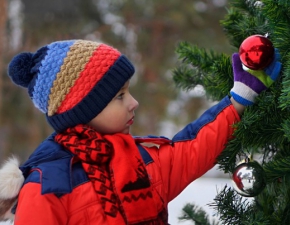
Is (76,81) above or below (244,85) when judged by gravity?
above

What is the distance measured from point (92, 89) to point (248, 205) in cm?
56

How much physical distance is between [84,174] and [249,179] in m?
0.48

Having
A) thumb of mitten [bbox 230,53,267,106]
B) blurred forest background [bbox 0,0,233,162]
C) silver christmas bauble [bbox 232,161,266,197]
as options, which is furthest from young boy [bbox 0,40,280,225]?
blurred forest background [bbox 0,0,233,162]

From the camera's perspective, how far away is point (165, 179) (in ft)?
5.02

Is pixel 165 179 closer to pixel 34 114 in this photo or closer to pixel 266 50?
→ pixel 266 50

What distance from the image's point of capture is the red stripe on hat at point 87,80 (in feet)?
5.00

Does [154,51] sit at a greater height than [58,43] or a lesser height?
greater

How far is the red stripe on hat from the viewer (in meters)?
1.53

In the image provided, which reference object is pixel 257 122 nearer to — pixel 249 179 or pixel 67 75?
pixel 249 179

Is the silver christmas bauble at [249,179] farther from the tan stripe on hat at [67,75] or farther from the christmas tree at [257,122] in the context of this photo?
the tan stripe on hat at [67,75]

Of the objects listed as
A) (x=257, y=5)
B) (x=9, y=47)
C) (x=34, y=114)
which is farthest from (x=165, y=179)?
(x=34, y=114)

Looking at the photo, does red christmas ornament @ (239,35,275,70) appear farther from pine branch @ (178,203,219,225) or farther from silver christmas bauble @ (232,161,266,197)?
pine branch @ (178,203,219,225)

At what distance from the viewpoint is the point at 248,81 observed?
1317 millimetres

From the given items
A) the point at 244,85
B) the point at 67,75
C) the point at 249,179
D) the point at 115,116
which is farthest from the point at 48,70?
the point at 249,179
